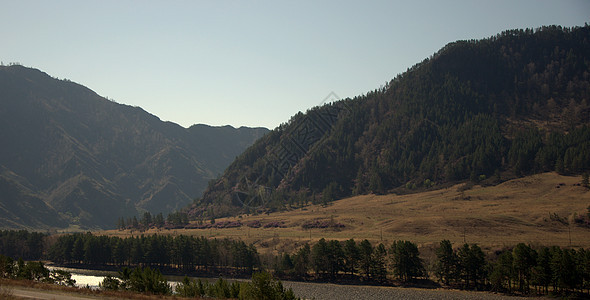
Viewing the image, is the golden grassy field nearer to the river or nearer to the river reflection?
the river

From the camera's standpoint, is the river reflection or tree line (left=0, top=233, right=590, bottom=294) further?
the river reflection

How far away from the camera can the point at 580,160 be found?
18650 cm

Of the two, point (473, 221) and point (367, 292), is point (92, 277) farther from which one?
point (473, 221)

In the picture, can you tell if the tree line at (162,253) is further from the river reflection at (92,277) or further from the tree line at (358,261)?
the river reflection at (92,277)

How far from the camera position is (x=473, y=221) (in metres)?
142

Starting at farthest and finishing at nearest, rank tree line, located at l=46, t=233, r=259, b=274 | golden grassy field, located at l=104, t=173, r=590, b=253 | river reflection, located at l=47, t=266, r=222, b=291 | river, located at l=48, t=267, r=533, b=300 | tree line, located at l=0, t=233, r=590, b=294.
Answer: golden grassy field, located at l=104, t=173, r=590, b=253 < tree line, located at l=46, t=233, r=259, b=274 < river reflection, located at l=47, t=266, r=222, b=291 < river, located at l=48, t=267, r=533, b=300 < tree line, located at l=0, t=233, r=590, b=294

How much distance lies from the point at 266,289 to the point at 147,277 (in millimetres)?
20047

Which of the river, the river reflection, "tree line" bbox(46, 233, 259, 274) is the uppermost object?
"tree line" bbox(46, 233, 259, 274)

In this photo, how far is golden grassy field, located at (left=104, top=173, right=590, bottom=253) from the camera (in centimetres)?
12662

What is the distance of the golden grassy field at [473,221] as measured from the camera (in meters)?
127

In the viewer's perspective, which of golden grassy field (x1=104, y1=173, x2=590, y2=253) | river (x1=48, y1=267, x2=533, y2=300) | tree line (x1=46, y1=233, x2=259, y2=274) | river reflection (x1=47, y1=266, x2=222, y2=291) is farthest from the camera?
golden grassy field (x1=104, y1=173, x2=590, y2=253)

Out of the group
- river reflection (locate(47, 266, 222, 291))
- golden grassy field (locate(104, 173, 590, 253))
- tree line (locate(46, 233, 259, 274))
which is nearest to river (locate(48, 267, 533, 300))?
river reflection (locate(47, 266, 222, 291))

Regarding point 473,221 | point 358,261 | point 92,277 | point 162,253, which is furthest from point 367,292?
point 92,277

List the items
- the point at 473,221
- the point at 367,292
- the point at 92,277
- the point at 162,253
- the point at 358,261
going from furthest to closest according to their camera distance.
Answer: the point at 473,221
the point at 162,253
the point at 92,277
the point at 358,261
the point at 367,292
